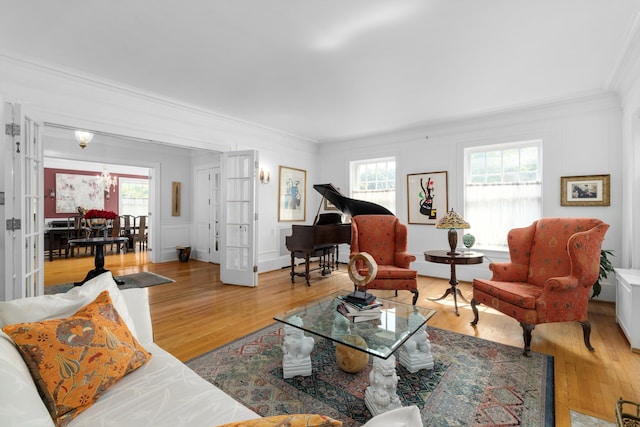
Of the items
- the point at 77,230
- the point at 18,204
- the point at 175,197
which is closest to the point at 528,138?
the point at 18,204

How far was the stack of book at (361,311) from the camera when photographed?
2236 mm

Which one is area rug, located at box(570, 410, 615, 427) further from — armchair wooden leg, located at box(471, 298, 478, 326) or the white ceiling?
the white ceiling

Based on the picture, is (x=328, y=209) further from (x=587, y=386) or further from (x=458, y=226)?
(x=587, y=386)

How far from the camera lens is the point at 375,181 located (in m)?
6.23

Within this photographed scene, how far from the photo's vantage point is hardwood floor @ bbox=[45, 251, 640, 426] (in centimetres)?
207

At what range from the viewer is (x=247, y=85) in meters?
3.73

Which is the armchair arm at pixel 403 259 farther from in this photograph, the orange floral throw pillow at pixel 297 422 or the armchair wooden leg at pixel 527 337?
the orange floral throw pillow at pixel 297 422

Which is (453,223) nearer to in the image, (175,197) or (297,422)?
(297,422)

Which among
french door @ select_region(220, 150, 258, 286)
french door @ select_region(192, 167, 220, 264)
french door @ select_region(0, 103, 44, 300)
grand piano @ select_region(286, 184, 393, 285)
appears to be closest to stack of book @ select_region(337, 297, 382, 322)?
Answer: grand piano @ select_region(286, 184, 393, 285)

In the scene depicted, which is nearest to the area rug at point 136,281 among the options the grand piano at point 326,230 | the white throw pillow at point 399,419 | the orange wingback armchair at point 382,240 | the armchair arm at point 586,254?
the grand piano at point 326,230

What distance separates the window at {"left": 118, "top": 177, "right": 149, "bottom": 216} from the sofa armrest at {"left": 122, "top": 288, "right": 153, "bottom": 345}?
33.8 feet

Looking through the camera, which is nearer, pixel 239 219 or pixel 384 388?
pixel 384 388

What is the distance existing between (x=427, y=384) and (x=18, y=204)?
3.65 m

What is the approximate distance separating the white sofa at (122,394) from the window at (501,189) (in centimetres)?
477
